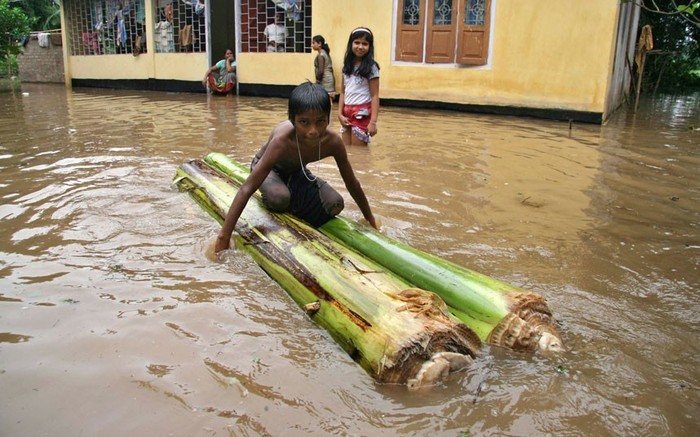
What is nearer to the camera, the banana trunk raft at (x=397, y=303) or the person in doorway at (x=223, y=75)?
the banana trunk raft at (x=397, y=303)

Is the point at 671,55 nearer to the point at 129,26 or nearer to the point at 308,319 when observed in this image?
the point at 129,26

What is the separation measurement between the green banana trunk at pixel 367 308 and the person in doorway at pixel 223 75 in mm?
11533

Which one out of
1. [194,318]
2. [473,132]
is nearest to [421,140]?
[473,132]

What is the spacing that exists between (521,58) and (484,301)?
28.3ft

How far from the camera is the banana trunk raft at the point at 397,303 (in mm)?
1947

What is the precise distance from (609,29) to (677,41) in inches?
575

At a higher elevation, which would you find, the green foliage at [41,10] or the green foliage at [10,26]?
the green foliage at [41,10]

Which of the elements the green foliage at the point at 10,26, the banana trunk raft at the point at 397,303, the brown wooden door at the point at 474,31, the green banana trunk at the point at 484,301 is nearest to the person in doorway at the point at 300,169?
the banana trunk raft at the point at 397,303

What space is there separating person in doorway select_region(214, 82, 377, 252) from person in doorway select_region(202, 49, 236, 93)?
1098 centimetres

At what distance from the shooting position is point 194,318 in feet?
7.90

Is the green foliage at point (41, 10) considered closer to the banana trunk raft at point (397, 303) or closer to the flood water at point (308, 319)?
the flood water at point (308, 319)

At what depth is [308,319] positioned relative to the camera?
2.44 meters

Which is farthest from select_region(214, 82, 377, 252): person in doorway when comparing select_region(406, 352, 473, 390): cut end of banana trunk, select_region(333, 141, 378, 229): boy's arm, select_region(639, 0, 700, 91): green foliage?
select_region(639, 0, 700, 91): green foliage

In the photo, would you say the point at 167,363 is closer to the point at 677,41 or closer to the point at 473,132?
the point at 473,132
